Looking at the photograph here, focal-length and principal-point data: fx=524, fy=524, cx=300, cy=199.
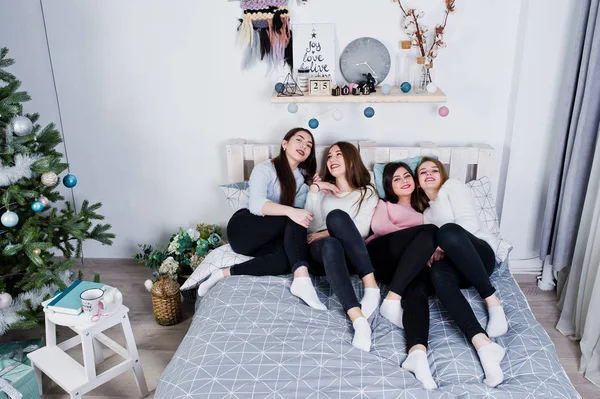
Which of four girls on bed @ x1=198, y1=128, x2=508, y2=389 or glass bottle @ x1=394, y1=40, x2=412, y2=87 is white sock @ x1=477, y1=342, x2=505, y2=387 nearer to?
four girls on bed @ x1=198, y1=128, x2=508, y2=389

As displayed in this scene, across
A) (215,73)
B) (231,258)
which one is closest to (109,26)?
(215,73)

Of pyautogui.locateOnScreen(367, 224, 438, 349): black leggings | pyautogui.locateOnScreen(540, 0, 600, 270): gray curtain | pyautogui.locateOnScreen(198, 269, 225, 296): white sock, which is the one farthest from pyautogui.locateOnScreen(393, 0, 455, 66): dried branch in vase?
pyautogui.locateOnScreen(198, 269, 225, 296): white sock

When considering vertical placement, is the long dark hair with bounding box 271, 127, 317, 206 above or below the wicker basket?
above

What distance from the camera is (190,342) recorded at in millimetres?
1913

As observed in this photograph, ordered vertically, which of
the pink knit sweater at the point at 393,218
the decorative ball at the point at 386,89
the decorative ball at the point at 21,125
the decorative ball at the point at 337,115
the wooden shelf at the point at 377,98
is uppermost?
the decorative ball at the point at 386,89

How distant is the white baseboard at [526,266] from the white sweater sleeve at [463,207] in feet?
2.82

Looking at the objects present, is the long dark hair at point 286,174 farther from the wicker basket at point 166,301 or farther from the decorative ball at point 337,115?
the wicker basket at point 166,301

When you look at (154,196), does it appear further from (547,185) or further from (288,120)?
(547,185)

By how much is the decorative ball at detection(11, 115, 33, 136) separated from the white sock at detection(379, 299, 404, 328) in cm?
159

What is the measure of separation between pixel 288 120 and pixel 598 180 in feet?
5.12

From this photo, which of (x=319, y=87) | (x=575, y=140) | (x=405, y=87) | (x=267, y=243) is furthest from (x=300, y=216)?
(x=575, y=140)

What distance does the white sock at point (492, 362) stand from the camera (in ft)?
5.54

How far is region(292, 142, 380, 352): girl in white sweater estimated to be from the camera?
81.5 inches

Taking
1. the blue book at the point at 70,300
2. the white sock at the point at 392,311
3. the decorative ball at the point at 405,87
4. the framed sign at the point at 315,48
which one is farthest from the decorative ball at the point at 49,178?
the decorative ball at the point at 405,87
